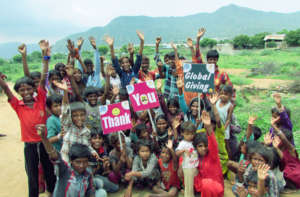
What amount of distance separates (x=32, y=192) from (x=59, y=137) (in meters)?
0.93

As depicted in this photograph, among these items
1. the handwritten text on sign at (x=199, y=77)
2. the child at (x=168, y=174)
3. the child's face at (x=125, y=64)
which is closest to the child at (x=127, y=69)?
the child's face at (x=125, y=64)

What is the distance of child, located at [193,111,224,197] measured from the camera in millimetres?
3619

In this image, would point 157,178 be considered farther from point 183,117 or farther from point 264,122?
point 264,122

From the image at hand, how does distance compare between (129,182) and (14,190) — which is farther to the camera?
(14,190)

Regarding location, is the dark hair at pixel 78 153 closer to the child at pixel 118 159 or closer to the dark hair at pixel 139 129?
the child at pixel 118 159

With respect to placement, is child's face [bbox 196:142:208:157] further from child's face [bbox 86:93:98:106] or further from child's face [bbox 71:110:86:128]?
child's face [bbox 86:93:98:106]

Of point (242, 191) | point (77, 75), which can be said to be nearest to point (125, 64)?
point (77, 75)

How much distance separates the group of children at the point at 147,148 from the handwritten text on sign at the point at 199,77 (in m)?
0.18

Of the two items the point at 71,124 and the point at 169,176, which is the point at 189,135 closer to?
the point at 169,176

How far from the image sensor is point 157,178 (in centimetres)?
421

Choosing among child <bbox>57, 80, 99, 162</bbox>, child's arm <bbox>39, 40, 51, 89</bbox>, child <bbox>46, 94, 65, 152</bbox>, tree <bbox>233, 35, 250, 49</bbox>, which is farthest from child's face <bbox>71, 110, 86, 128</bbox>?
tree <bbox>233, 35, 250, 49</bbox>

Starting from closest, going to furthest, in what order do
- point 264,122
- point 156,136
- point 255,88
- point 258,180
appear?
1. point 258,180
2. point 156,136
3. point 264,122
4. point 255,88

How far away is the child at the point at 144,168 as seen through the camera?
160 inches

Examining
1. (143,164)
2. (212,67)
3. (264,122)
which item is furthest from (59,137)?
(264,122)
